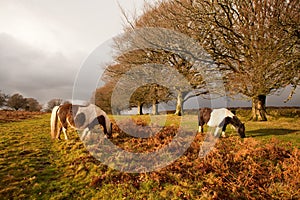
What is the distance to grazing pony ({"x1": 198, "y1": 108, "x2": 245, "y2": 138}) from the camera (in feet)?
38.7

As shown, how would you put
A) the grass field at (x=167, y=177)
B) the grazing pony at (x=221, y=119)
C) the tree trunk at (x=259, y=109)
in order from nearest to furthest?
the grass field at (x=167, y=177) < the grazing pony at (x=221, y=119) < the tree trunk at (x=259, y=109)

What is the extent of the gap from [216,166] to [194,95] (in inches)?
772

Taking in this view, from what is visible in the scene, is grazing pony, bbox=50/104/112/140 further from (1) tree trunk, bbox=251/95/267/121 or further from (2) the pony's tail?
(1) tree trunk, bbox=251/95/267/121

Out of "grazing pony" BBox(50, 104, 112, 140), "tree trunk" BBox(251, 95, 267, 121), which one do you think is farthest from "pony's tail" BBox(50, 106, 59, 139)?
"tree trunk" BBox(251, 95, 267, 121)

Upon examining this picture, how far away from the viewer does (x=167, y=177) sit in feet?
22.2

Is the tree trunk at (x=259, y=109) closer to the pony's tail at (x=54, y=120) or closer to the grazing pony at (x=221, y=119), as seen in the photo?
the grazing pony at (x=221, y=119)

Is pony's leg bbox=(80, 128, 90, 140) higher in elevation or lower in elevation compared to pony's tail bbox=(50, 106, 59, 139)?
lower

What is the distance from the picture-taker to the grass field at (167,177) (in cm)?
590

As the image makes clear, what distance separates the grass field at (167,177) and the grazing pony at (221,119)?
229 cm

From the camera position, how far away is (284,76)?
1065 cm

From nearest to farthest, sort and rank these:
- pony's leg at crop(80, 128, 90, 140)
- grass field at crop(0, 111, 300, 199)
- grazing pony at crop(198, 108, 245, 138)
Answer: grass field at crop(0, 111, 300, 199), pony's leg at crop(80, 128, 90, 140), grazing pony at crop(198, 108, 245, 138)

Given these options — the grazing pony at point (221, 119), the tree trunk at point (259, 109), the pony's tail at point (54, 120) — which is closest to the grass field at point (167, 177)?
the grazing pony at point (221, 119)

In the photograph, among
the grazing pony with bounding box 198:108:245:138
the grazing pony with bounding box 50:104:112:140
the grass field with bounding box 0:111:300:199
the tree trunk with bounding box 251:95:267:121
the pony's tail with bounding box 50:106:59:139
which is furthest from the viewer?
the tree trunk with bounding box 251:95:267:121

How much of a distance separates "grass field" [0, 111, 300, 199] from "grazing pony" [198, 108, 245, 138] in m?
2.29
